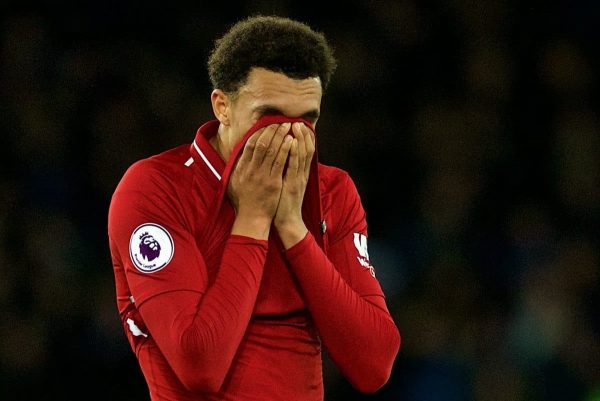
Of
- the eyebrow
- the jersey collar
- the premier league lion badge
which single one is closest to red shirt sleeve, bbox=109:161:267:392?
the premier league lion badge

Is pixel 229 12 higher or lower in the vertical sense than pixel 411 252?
higher

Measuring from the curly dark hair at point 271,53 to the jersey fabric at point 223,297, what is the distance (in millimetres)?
161

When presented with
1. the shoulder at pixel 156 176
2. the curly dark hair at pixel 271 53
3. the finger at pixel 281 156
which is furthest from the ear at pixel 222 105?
the finger at pixel 281 156

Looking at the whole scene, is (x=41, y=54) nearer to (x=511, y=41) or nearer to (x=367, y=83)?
(x=367, y=83)

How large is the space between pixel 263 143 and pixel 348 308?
36cm

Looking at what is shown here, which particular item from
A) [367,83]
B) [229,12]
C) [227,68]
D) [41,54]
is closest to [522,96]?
[367,83]

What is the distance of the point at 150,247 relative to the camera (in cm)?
182

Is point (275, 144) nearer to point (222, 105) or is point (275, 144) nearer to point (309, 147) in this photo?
point (309, 147)

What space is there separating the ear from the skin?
5 centimetres

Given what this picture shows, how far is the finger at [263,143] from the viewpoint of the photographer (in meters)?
1.82

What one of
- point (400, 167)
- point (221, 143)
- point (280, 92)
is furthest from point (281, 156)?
point (400, 167)

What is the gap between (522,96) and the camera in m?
4.18

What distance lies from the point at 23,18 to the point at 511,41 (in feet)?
6.79

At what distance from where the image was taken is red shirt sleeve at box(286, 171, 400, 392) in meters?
1.86
